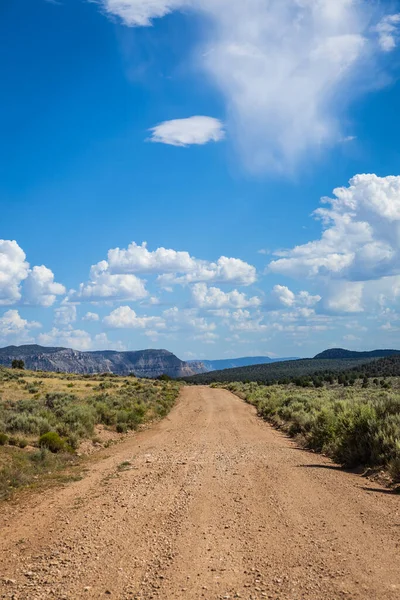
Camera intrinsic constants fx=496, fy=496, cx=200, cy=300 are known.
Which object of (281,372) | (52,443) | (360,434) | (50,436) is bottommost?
(281,372)

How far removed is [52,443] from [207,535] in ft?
35.4

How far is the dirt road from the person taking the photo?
5969 millimetres

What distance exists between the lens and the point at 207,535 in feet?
25.7

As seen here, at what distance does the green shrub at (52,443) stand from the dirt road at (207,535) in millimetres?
3328

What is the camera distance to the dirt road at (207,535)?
19.6 ft

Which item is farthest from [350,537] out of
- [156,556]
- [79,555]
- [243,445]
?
[243,445]

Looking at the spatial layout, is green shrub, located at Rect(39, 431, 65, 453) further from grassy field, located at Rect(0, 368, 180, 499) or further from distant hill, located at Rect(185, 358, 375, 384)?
distant hill, located at Rect(185, 358, 375, 384)

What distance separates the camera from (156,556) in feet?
23.0

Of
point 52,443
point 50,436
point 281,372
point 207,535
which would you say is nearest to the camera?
point 207,535

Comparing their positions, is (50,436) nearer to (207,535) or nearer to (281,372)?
(207,535)

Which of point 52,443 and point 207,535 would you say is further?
point 52,443

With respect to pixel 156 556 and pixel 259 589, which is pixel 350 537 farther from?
pixel 156 556

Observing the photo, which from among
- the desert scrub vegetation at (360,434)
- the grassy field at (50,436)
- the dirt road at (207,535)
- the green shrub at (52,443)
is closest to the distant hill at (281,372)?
the grassy field at (50,436)

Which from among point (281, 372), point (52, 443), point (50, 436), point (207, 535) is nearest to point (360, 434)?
point (207, 535)
